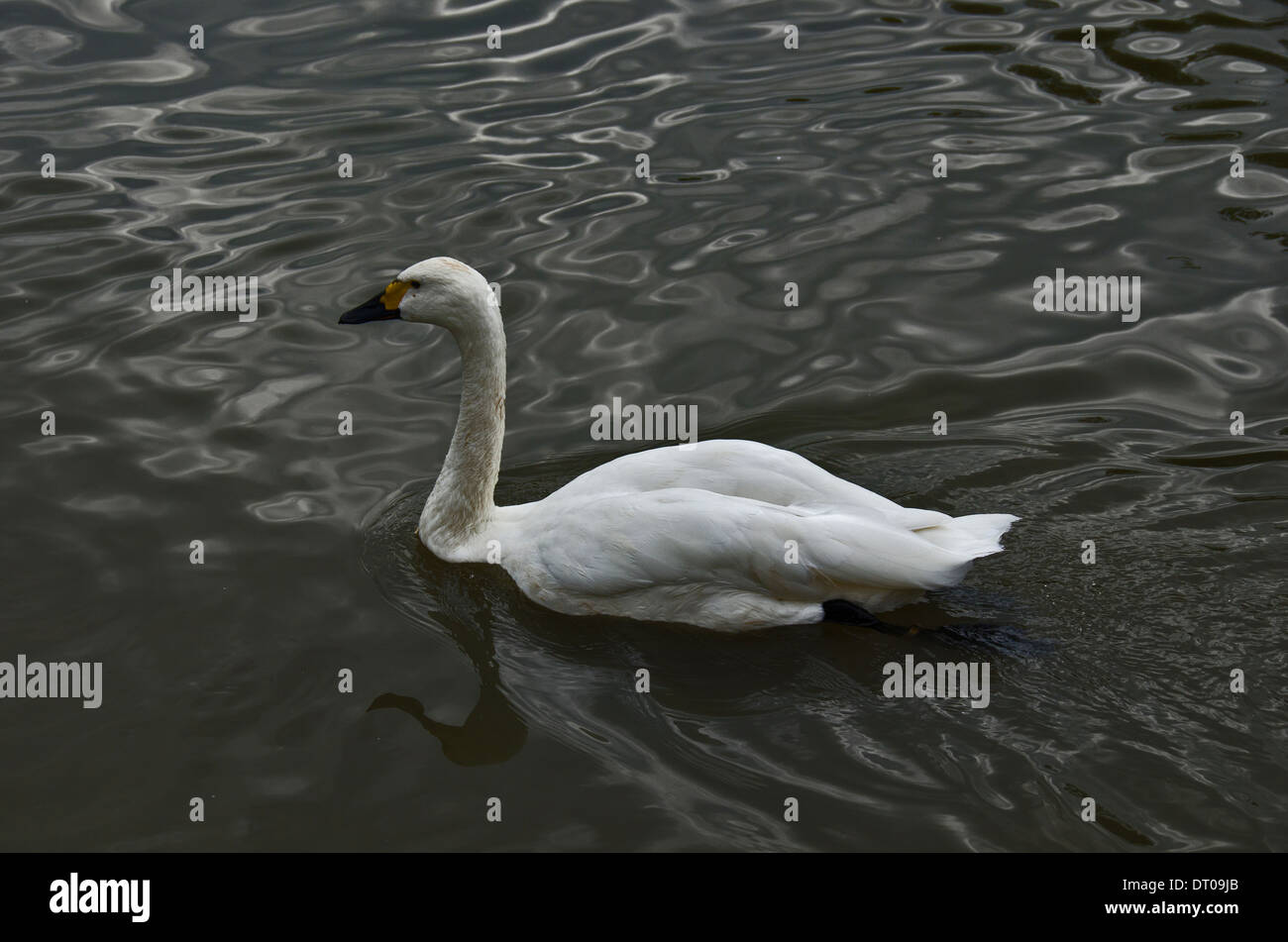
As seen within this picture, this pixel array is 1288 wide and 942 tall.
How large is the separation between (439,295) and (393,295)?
0.80 ft

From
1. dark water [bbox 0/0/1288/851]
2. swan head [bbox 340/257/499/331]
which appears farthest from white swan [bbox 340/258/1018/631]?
dark water [bbox 0/0/1288/851]

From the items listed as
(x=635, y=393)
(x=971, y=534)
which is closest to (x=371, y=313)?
(x=635, y=393)

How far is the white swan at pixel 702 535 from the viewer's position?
6309 mm

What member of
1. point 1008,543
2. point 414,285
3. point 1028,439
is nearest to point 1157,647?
point 1008,543

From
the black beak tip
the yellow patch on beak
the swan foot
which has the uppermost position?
the yellow patch on beak

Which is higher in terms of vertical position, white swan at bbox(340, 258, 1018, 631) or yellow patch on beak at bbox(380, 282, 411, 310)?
yellow patch on beak at bbox(380, 282, 411, 310)

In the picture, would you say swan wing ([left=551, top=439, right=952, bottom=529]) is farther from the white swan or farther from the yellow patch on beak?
the yellow patch on beak

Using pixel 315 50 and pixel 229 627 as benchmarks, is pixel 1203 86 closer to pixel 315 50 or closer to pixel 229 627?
pixel 315 50

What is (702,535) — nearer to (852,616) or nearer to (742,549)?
(742,549)

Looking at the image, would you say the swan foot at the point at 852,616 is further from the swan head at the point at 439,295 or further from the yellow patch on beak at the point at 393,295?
the yellow patch on beak at the point at 393,295

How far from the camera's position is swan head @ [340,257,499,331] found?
23.2ft

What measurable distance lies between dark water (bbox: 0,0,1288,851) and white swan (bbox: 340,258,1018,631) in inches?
7.5

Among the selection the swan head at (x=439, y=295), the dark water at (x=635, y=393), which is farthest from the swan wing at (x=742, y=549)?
the swan head at (x=439, y=295)

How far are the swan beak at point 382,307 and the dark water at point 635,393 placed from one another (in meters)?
1.17
